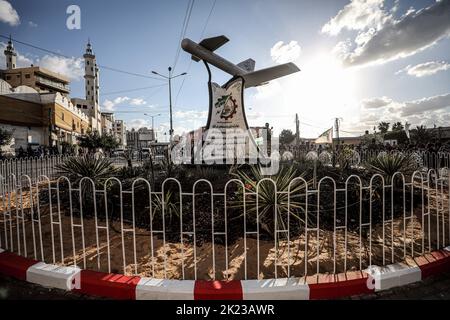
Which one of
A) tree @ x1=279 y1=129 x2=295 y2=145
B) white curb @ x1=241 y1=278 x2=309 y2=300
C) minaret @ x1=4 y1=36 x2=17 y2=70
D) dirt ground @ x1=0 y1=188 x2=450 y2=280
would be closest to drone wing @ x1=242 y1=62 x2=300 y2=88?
dirt ground @ x1=0 y1=188 x2=450 y2=280

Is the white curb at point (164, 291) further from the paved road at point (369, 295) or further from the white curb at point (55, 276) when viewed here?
the white curb at point (55, 276)

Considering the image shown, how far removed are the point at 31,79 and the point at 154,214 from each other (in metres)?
64.0

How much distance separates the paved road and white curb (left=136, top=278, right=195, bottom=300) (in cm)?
54

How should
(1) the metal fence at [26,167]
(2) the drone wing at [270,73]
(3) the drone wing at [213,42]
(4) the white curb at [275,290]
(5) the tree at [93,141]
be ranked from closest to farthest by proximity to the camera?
(4) the white curb at [275,290] → (1) the metal fence at [26,167] → (3) the drone wing at [213,42] → (2) the drone wing at [270,73] → (5) the tree at [93,141]

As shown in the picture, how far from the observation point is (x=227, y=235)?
13.2 feet

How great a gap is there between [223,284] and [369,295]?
1.53 m

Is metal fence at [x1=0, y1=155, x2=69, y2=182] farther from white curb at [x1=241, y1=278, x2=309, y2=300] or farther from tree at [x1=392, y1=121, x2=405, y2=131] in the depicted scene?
tree at [x1=392, y1=121, x2=405, y2=131]

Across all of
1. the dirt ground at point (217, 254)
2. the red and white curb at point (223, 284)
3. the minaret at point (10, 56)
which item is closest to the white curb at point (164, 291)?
the red and white curb at point (223, 284)

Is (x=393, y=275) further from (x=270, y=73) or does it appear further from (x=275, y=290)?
(x=270, y=73)

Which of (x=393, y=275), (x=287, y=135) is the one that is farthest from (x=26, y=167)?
(x=287, y=135)

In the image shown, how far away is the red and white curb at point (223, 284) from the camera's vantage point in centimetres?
257

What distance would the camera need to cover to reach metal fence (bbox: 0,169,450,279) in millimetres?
3092

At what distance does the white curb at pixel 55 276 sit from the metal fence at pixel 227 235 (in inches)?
8.2
